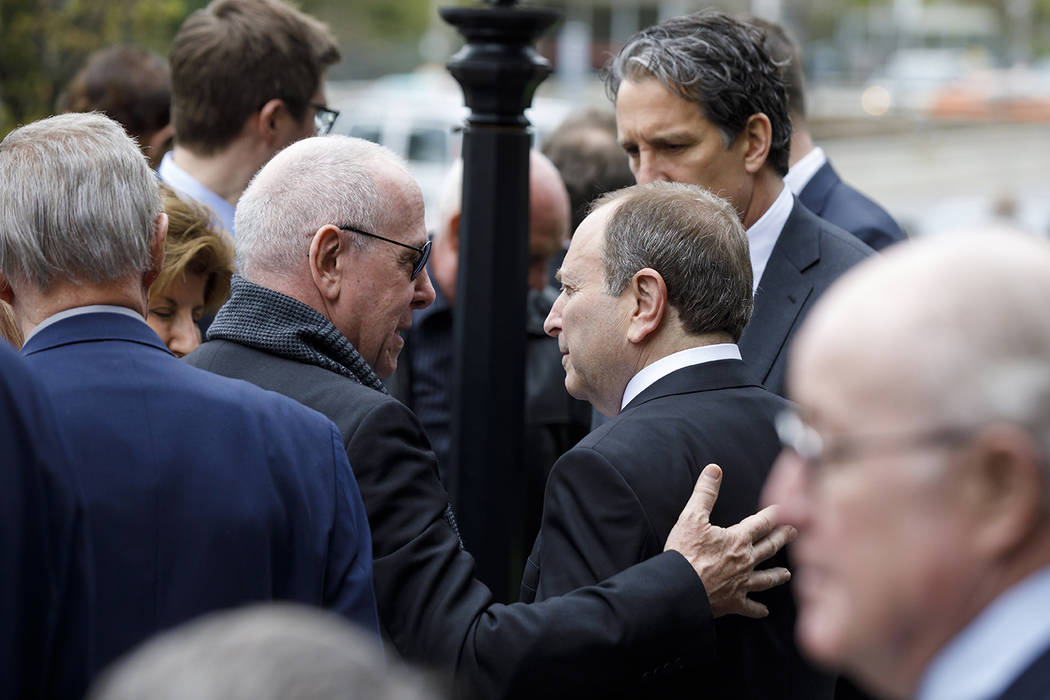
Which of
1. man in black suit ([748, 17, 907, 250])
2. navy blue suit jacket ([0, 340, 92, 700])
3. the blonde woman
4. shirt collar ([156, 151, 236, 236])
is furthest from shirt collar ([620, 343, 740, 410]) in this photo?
shirt collar ([156, 151, 236, 236])

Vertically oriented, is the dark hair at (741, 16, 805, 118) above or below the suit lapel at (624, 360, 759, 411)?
above

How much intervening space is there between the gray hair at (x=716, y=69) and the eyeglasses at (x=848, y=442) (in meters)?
2.29

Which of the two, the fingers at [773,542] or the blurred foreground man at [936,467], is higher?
the blurred foreground man at [936,467]

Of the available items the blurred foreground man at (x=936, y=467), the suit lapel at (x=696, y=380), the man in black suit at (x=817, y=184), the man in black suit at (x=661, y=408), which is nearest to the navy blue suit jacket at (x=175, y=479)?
the man in black suit at (x=661, y=408)

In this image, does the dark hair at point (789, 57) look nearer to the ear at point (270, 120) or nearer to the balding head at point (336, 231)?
the ear at point (270, 120)

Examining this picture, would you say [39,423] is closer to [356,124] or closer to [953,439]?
[953,439]

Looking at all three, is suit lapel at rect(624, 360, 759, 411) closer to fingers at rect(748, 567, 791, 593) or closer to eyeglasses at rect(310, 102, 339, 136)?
fingers at rect(748, 567, 791, 593)

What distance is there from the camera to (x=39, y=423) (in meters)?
1.94

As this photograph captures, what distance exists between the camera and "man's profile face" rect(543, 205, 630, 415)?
2859 millimetres

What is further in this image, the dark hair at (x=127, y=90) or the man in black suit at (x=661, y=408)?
the dark hair at (x=127, y=90)

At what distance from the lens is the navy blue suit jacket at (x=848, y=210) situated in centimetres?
462

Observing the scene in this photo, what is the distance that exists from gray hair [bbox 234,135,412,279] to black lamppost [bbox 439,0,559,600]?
3.17 ft

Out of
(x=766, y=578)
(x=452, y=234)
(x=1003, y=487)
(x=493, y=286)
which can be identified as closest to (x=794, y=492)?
(x=1003, y=487)

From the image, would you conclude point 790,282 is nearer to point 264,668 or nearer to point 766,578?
point 766,578
